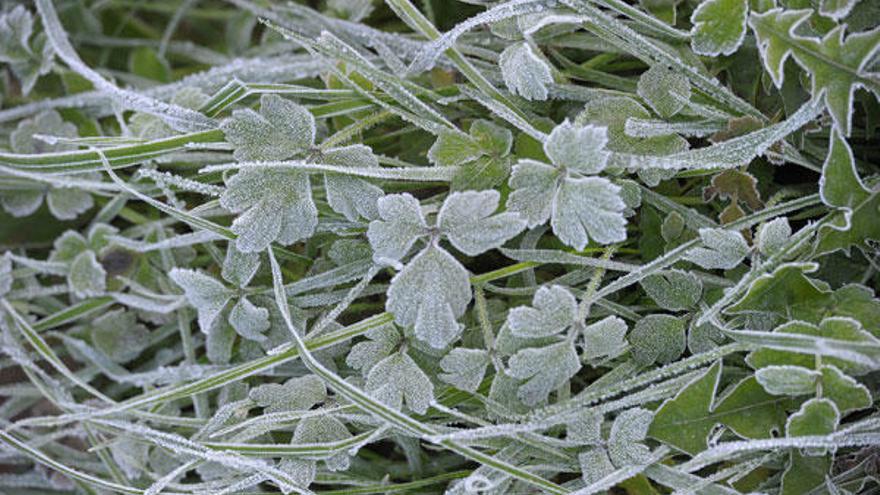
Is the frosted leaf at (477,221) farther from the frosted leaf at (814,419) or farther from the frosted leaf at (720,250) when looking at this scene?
the frosted leaf at (814,419)

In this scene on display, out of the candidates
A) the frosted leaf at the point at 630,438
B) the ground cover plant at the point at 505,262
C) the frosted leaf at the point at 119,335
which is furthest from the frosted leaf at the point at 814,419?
the frosted leaf at the point at 119,335

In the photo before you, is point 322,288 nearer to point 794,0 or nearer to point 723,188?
point 723,188

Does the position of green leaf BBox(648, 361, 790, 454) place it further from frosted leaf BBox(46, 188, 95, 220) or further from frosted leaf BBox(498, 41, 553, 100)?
frosted leaf BBox(46, 188, 95, 220)

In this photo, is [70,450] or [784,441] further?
[70,450]

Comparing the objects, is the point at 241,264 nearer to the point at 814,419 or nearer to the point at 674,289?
the point at 674,289

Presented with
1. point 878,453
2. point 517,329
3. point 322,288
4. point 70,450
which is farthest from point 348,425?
point 878,453
